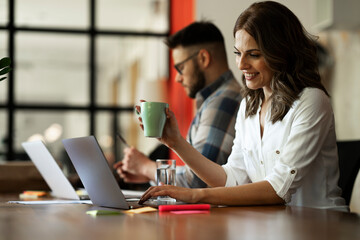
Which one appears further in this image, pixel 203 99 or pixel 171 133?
pixel 203 99

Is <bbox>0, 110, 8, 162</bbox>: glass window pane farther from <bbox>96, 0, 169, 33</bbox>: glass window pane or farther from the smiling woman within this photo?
the smiling woman

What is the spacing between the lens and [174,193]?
4.63 ft

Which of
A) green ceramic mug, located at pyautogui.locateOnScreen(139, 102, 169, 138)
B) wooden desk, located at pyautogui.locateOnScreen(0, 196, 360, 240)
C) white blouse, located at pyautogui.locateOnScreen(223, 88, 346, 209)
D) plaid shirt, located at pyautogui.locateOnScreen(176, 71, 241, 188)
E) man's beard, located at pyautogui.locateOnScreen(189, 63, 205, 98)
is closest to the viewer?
wooden desk, located at pyautogui.locateOnScreen(0, 196, 360, 240)

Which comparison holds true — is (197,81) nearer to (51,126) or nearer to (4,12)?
(51,126)

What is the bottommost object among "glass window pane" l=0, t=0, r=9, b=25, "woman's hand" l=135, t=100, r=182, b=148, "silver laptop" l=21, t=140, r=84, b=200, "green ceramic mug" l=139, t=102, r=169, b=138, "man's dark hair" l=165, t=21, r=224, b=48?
"silver laptop" l=21, t=140, r=84, b=200

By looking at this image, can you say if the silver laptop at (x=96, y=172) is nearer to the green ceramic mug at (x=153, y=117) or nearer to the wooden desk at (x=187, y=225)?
the wooden desk at (x=187, y=225)

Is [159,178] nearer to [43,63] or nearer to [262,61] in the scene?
[262,61]

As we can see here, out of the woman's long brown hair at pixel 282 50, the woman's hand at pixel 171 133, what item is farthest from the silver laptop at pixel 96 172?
the woman's long brown hair at pixel 282 50

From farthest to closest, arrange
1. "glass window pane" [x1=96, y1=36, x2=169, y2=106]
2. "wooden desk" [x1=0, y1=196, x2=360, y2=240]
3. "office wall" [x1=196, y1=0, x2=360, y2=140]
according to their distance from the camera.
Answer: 1. "glass window pane" [x1=96, y1=36, x2=169, y2=106]
2. "office wall" [x1=196, y1=0, x2=360, y2=140]
3. "wooden desk" [x1=0, y1=196, x2=360, y2=240]

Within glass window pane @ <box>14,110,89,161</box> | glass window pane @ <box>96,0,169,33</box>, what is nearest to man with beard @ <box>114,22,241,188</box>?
glass window pane @ <box>14,110,89,161</box>

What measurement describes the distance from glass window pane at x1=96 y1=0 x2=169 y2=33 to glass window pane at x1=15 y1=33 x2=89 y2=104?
36 centimetres

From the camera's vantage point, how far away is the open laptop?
1.32 m

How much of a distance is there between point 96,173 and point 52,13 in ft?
16.7

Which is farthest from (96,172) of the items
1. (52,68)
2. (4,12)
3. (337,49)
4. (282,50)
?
(4,12)
